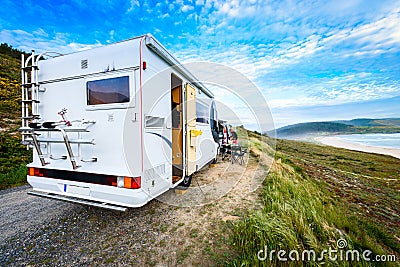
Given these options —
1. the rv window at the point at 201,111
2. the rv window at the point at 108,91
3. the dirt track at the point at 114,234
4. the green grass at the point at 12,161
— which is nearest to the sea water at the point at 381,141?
the rv window at the point at 201,111

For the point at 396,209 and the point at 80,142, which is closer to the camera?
the point at 80,142

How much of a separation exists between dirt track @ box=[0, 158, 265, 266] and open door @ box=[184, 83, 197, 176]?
1124 millimetres

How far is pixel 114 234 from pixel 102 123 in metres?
1.86

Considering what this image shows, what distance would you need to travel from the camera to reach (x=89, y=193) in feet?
9.62

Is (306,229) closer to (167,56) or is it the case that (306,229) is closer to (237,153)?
(167,56)

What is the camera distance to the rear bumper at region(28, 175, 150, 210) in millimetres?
2697

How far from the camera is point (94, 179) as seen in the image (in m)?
2.92

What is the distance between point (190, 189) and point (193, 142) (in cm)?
142

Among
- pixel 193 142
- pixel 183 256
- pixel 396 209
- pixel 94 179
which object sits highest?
pixel 193 142

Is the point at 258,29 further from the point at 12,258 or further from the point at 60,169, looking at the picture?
the point at 12,258

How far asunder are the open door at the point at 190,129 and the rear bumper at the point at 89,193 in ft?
6.24

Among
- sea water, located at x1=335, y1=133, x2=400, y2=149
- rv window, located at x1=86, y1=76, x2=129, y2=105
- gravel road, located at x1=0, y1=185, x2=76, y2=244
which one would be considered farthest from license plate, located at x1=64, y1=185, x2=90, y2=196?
sea water, located at x1=335, y1=133, x2=400, y2=149

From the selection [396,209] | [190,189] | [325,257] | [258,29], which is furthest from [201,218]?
[258,29]

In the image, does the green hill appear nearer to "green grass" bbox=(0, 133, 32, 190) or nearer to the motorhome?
the motorhome
